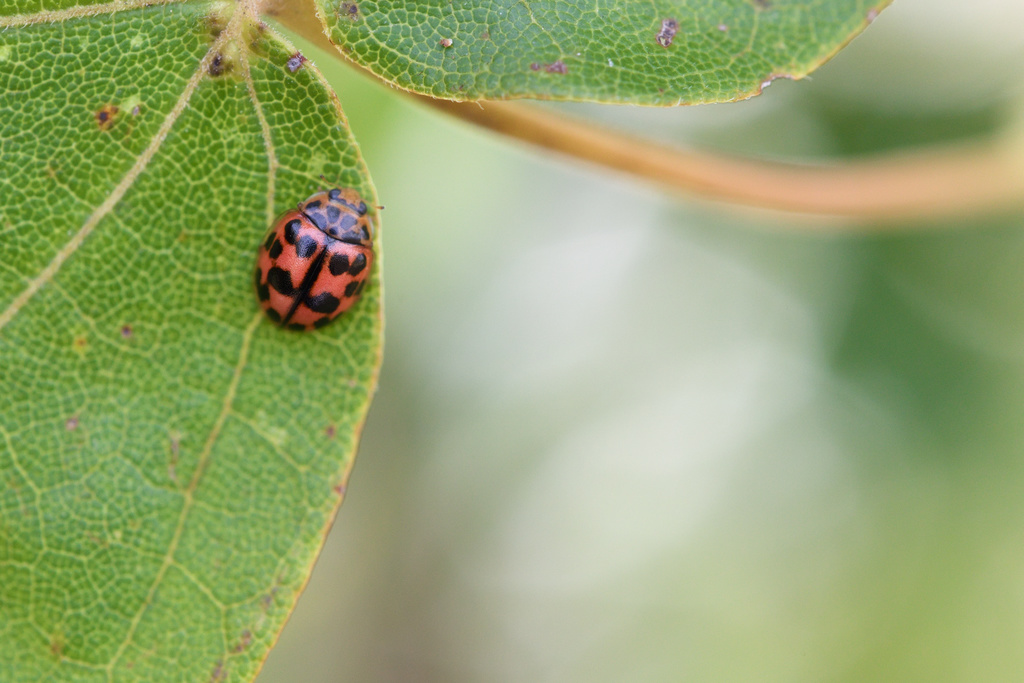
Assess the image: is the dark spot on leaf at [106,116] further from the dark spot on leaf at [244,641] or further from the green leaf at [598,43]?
the dark spot on leaf at [244,641]

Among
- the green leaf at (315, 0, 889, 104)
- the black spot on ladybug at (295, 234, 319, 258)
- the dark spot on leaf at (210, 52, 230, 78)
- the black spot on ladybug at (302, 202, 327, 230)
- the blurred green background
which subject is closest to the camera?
the green leaf at (315, 0, 889, 104)

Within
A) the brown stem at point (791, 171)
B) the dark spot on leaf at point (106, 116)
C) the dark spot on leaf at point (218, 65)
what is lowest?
the dark spot on leaf at point (106, 116)

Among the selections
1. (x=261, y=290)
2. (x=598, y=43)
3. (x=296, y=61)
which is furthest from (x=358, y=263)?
(x=598, y=43)

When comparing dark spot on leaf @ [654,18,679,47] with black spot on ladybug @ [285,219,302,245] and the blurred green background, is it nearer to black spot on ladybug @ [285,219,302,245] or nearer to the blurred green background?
black spot on ladybug @ [285,219,302,245]

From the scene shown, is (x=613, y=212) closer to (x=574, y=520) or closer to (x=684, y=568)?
(x=574, y=520)

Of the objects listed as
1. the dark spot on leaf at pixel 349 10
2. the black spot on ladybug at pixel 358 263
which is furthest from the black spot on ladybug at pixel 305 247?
the dark spot on leaf at pixel 349 10

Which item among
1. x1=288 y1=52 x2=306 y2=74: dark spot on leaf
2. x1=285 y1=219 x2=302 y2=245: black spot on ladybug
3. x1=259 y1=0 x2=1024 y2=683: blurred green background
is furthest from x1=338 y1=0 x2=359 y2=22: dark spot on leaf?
x1=259 y1=0 x2=1024 y2=683: blurred green background
